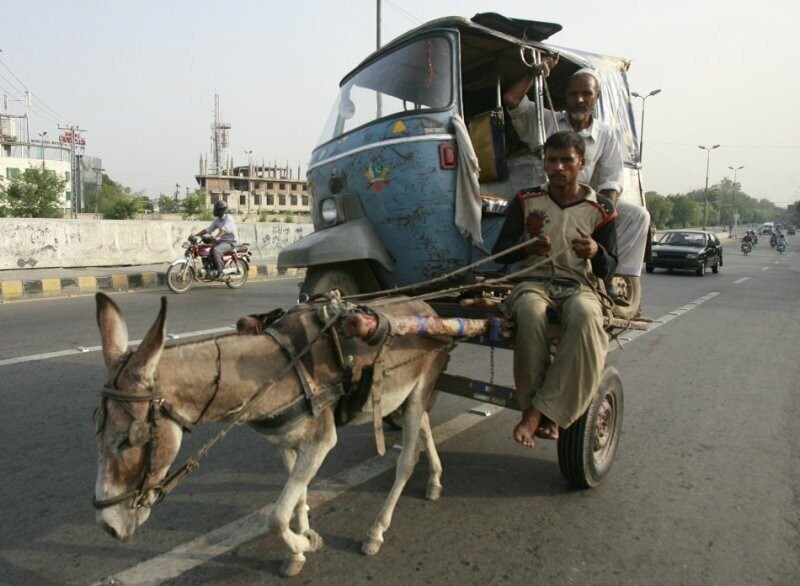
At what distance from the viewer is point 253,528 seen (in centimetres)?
271

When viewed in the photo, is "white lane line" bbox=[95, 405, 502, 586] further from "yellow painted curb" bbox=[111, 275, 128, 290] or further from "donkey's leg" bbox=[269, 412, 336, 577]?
"yellow painted curb" bbox=[111, 275, 128, 290]

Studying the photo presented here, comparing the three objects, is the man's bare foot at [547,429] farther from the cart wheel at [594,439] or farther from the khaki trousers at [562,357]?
the cart wheel at [594,439]

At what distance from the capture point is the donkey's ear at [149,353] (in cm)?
173

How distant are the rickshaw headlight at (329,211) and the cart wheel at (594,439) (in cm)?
221

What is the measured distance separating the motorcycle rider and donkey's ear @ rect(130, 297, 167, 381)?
10462 millimetres

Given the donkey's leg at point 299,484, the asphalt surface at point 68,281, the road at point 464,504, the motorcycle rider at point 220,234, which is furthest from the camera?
the motorcycle rider at point 220,234

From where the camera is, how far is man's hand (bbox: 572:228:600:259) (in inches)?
118

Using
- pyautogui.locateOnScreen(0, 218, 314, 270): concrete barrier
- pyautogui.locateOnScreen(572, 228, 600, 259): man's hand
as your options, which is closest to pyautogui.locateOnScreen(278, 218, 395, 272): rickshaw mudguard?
pyautogui.locateOnScreen(572, 228, 600, 259): man's hand

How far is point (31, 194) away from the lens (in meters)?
30.1

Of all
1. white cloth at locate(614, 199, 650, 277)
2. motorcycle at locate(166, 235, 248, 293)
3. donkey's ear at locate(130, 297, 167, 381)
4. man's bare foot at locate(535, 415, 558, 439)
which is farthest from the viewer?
motorcycle at locate(166, 235, 248, 293)

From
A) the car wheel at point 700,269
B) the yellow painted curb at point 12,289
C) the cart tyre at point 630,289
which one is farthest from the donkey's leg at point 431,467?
the car wheel at point 700,269

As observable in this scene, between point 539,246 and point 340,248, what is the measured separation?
132 centimetres

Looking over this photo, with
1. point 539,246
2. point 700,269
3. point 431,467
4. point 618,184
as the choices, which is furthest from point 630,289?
point 700,269

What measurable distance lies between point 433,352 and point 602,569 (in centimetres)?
122
